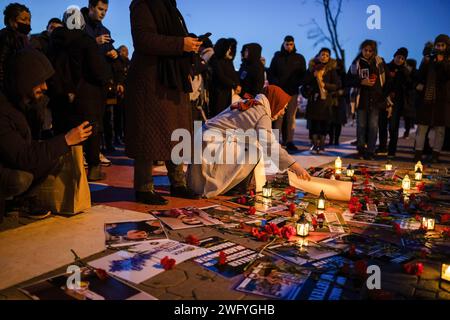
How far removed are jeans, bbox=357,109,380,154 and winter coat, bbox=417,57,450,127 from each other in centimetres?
62

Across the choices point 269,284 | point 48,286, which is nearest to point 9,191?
point 48,286

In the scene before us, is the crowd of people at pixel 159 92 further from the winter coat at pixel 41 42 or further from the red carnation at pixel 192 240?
the red carnation at pixel 192 240

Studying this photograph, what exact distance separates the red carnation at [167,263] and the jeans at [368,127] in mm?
5278

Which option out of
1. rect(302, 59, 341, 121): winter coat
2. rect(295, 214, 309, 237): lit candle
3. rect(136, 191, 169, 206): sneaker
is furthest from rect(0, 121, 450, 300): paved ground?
rect(302, 59, 341, 121): winter coat

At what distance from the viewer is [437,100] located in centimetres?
648

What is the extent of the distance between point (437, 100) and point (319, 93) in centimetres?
177

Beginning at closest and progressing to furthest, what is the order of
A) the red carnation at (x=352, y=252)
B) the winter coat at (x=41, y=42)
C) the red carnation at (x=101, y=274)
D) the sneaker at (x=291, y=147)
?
1. the red carnation at (x=101, y=274)
2. the red carnation at (x=352, y=252)
3. the winter coat at (x=41, y=42)
4. the sneaker at (x=291, y=147)

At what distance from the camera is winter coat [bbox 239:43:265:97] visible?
7.63 metres

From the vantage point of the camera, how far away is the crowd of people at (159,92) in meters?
2.94

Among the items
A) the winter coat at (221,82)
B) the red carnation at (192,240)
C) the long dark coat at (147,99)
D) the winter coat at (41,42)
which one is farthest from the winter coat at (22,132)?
the winter coat at (221,82)

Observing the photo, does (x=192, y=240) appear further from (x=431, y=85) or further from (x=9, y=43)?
(x=431, y=85)

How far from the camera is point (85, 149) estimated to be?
15.4 feet

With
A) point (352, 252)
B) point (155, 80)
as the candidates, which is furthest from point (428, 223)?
point (155, 80)

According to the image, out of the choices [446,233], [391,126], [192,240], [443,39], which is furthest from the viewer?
[391,126]
